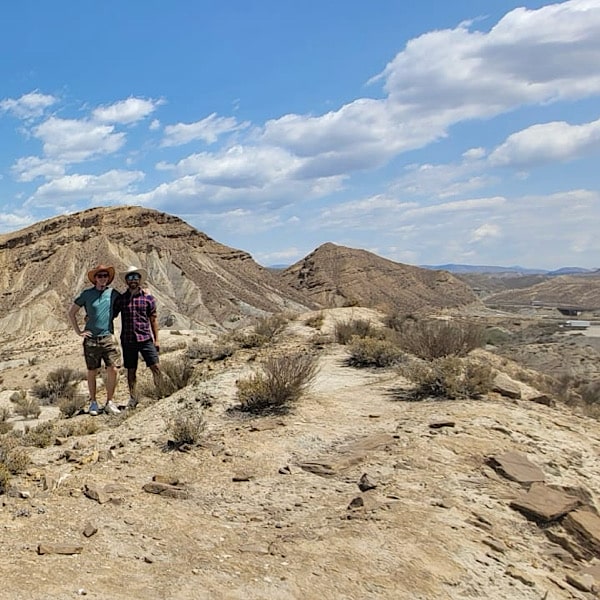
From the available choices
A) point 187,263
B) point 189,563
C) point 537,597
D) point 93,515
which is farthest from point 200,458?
point 187,263

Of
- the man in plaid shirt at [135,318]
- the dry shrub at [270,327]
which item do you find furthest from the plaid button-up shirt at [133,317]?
the dry shrub at [270,327]

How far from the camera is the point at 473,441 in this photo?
552cm

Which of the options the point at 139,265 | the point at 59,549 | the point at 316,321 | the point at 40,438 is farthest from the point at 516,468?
the point at 139,265

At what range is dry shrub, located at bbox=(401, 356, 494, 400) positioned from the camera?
717 cm

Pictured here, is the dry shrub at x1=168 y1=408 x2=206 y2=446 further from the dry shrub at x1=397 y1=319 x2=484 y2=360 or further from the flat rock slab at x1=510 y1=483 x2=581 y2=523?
the dry shrub at x1=397 y1=319 x2=484 y2=360

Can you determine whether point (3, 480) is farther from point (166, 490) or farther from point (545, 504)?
point (545, 504)

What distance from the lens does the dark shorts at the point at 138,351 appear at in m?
7.66

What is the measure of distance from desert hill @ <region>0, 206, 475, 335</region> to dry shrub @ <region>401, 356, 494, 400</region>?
3706 cm

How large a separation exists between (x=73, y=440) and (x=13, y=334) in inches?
1789

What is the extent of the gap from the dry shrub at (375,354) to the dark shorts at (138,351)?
3254 millimetres

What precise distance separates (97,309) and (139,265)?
52.9m

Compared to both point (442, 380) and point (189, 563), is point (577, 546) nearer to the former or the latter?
point (189, 563)

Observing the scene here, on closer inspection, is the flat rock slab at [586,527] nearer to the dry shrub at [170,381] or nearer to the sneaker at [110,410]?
the sneaker at [110,410]

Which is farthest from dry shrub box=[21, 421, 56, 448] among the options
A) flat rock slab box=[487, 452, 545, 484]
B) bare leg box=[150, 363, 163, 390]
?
flat rock slab box=[487, 452, 545, 484]
